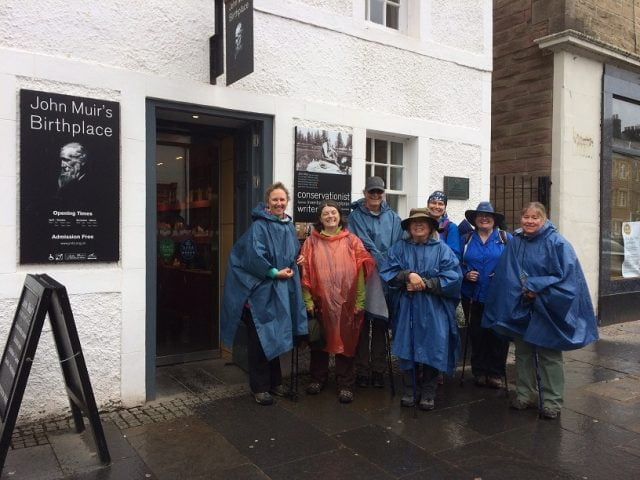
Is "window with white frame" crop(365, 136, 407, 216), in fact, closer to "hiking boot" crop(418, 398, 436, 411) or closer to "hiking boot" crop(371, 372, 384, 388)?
"hiking boot" crop(371, 372, 384, 388)

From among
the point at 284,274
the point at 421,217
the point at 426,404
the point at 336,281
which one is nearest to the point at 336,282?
the point at 336,281

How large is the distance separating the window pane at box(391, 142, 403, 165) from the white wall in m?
2.92

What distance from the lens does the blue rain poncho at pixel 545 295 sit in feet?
14.1

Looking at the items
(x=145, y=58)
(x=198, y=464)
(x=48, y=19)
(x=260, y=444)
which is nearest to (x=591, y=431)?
(x=260, y=444)

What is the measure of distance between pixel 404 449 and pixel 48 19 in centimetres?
410

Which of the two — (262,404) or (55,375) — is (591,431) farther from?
(55,375)

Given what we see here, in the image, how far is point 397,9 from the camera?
21.6 ft

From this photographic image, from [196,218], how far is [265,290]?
187 cm

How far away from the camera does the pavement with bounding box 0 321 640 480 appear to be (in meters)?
3.57

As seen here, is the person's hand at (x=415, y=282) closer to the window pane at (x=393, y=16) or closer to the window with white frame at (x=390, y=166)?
the window with white frame at (x=390, y=166)

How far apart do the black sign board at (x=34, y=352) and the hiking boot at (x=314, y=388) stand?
75.5 inches

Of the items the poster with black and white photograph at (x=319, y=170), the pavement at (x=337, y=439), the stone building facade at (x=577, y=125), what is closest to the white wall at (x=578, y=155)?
the stone building facade at (x=577, y=125)

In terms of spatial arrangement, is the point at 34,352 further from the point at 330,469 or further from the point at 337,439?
the point at 337,439

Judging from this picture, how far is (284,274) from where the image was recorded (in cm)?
460
